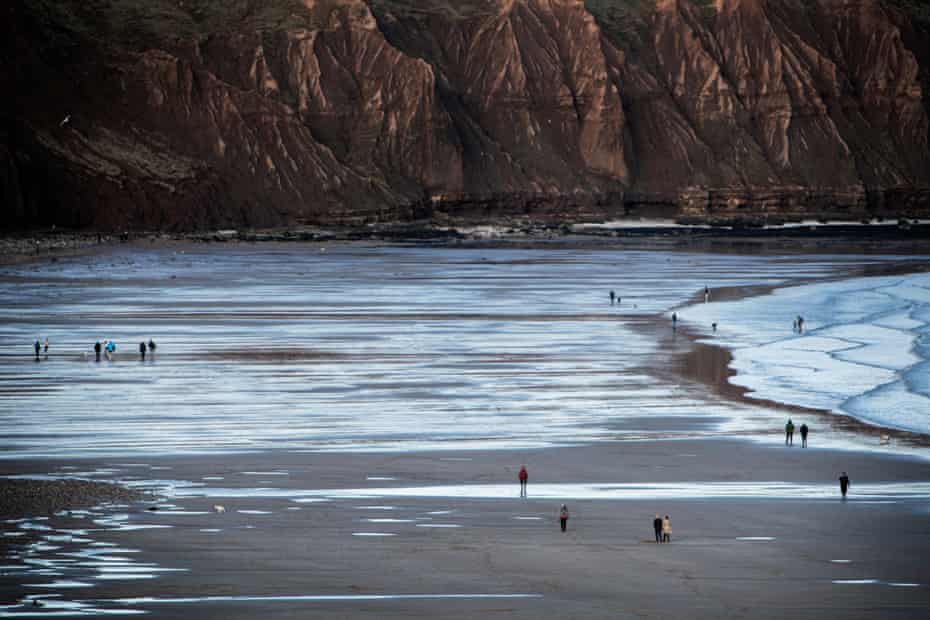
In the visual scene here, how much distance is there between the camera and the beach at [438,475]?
21.1 metres

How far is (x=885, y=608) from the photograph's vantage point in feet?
66.3

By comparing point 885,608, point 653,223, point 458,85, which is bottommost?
point 885,608

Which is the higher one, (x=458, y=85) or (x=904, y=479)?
(x=458, y=85)

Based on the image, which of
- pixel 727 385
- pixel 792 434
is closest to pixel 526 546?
pixel 792 434

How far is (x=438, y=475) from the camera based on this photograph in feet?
95.1

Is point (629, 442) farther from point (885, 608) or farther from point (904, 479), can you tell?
point (885, 608)

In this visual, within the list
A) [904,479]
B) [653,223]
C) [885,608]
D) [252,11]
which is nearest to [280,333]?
[904,479]

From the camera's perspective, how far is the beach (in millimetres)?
21109

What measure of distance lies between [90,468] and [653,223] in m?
160

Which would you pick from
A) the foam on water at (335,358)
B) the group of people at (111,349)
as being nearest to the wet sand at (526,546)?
the foam on water at (335,358)

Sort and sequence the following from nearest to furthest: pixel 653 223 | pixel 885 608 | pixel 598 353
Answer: pixel 885 608 → pixel 598 353 → pixel 653 223

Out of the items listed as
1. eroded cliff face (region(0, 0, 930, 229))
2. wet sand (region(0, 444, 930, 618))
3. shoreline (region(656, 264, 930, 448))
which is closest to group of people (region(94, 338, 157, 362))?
shoreline (region(656, 264, 930, 448))

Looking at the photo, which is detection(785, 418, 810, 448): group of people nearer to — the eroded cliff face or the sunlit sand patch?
the sunlit sand patch

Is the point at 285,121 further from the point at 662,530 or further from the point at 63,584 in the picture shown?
the point at 63,584
